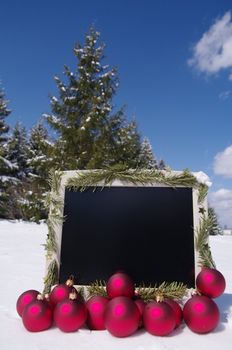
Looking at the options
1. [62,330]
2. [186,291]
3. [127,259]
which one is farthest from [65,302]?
[186,291]

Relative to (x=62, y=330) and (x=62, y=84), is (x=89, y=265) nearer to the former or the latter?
(x=62, y=330)

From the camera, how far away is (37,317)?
5.18ft

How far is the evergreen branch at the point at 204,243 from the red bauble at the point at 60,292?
30.9 inches

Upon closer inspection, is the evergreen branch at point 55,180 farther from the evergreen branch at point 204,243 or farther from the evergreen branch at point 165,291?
the evergreen branch at point 204,243

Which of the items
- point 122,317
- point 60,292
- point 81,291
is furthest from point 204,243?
point 60,292

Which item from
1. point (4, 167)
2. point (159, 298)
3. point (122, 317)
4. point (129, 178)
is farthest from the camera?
point (4, 167)

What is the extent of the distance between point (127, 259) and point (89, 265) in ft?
0.78

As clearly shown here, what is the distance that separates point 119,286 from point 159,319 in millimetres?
272

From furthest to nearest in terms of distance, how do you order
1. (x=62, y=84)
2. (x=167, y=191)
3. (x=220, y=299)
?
A: (x=62, y=84)
(x=220, y=299)
(x=167, y=191)

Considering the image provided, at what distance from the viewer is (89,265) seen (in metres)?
1.84

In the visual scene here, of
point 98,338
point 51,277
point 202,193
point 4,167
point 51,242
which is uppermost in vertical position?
point 4,167

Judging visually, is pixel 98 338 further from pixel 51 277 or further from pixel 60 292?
pixel 51 277

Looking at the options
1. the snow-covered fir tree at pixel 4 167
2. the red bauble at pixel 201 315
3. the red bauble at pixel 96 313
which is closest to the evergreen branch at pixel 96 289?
the red bauble at pixel 96 313

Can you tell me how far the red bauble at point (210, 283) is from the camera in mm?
1668
